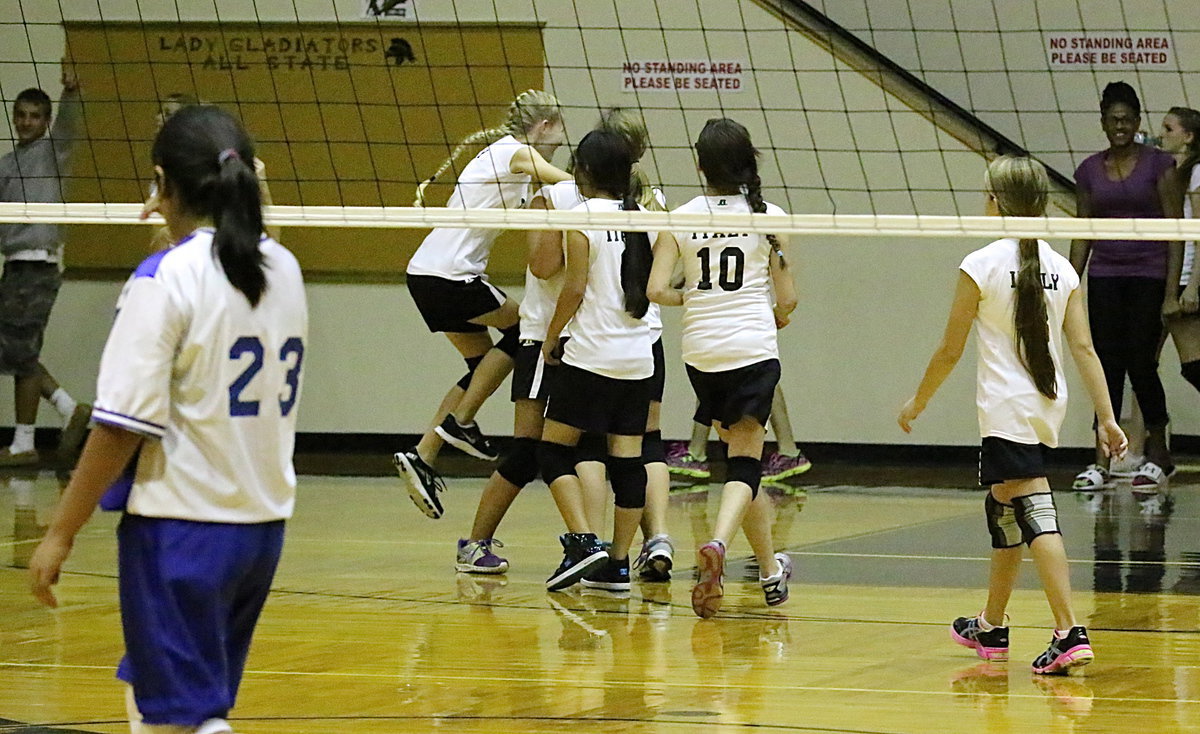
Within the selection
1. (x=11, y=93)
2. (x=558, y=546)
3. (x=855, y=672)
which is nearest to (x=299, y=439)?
(x=11, y=93)

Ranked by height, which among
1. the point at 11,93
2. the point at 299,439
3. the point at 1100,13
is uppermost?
the point at 11,93

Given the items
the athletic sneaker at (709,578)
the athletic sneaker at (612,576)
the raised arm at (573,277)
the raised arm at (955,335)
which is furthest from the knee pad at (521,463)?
the raised arm at (955,335)

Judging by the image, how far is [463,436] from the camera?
719 centimetres

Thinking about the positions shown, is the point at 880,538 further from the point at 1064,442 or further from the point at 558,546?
the point at 1064,442

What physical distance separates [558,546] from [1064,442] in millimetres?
4643

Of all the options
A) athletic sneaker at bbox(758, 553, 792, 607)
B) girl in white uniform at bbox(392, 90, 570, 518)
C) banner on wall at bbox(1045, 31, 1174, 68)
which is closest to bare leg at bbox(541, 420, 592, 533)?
athletic sneaker at bbox(758, 553, 792, 607)

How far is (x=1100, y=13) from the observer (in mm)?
10859

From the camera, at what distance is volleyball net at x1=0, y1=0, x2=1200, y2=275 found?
10914mm

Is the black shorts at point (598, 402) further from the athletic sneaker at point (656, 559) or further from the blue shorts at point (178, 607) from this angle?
the blue shorts at point (178, 607)

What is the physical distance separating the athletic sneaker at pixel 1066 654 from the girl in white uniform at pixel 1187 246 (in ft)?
17.1

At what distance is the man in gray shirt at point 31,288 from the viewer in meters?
10.6

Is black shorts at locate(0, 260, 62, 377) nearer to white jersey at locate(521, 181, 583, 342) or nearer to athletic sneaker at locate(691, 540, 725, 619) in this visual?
white jersey at locate(521, 181, 583, 342)

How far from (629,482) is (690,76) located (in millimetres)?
5490

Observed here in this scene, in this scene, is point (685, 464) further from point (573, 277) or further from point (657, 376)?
point (573, 277)
